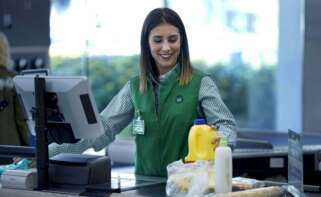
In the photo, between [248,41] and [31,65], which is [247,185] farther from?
[248,41]

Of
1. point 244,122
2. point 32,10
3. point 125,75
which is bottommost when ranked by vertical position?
point 244,122

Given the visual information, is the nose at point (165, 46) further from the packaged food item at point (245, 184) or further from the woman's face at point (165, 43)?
the packaged food item at point (245, 184)

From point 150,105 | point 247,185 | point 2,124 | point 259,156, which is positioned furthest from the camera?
point 2,124

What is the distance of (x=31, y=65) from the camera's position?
598 centimetres

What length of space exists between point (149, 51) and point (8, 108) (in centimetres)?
155

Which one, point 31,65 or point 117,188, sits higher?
point 31,65

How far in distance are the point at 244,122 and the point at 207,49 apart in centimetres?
129

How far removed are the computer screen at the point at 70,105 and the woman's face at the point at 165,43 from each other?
21.0 inches

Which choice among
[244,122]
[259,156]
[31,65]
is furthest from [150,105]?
[244,122]

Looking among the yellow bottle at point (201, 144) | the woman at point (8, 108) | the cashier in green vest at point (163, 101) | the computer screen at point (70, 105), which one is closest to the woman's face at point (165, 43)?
the cashier in green vest at point (163, 101)

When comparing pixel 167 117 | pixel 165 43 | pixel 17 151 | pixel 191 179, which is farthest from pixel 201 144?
pixel 17 151

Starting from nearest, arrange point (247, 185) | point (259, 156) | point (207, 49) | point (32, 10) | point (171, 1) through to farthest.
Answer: point (247, 185) < point (259, 156) < point (32, 10) < point (171, 1) < point (207, 49)

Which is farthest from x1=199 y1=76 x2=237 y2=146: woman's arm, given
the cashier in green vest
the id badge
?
the id badge

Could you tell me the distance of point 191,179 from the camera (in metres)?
2.73
